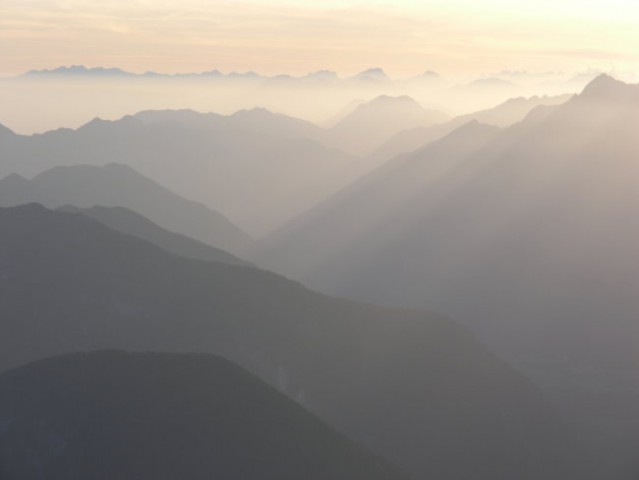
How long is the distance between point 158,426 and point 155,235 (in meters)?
102

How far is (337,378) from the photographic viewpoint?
376ft

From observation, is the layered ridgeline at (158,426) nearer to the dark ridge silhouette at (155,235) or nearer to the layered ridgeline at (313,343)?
the layered ridgeline at (313,343)

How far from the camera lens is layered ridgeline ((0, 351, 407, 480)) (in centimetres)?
7406

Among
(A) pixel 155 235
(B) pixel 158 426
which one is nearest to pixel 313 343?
(B) pixel 158 426

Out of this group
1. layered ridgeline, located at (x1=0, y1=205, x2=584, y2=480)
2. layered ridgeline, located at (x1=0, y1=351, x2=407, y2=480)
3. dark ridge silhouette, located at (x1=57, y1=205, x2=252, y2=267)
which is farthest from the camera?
dark ridge silhouette, located at (x1=57, y1=205, x2=252, y2=267)

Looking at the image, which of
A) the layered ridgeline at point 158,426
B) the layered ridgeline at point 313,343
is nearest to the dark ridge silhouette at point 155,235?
the layered ridgeline at point 313,343

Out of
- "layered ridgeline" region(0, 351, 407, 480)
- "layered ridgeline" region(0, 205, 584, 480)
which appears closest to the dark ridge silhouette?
"layered ridgeline" region(0, 205, 584, 480)

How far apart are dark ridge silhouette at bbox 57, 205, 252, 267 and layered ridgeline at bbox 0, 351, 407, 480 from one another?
264ft

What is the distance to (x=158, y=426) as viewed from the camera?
77188 millimetres

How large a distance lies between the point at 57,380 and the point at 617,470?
243ft

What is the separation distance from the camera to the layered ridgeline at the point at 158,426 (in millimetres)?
74062

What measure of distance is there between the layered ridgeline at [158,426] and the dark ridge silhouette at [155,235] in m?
80.6

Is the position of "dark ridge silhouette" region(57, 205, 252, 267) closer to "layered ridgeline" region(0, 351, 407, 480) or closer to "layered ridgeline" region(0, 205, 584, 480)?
"layered ridgeline" region(0, 205, 584, 480)

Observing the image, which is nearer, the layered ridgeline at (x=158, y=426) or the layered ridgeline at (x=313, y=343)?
the layered ridgeline at (x=158, y=426)
